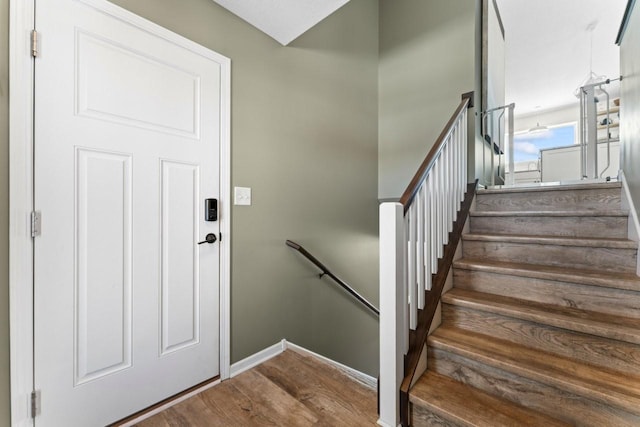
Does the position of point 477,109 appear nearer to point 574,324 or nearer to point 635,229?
point 635,229

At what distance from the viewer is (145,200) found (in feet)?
4.83

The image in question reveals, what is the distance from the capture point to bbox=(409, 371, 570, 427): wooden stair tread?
112 cm

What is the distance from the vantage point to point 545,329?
1325 millimetres

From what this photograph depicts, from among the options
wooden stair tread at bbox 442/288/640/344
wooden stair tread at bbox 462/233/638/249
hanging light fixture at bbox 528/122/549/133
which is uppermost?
hanging light fixture at bbox 528/122/549/133

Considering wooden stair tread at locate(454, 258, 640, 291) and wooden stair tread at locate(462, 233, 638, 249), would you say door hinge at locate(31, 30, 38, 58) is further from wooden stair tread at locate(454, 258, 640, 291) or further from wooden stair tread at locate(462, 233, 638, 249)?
wooden stair tread at locate(462, 233, 638, 249)

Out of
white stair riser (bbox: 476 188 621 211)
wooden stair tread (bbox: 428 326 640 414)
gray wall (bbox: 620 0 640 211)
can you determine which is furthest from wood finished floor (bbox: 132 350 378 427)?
gray wall (bbox: 620 0 640 211)

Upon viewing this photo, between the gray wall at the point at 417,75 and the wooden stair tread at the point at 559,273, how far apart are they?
152 cm

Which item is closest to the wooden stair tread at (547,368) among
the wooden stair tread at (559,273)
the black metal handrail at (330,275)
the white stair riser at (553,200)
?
the wooden stair tread at (559,273)

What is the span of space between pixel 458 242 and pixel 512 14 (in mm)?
3885

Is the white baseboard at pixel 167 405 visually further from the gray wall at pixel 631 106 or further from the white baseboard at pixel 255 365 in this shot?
the gray wall at pixel 631 106

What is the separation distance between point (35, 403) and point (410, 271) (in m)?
1.79

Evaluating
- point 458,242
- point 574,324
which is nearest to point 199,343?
point 458,242

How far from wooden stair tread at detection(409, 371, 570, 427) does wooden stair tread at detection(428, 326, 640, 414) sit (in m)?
0.15

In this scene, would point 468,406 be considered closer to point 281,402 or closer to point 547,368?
point 547,368
